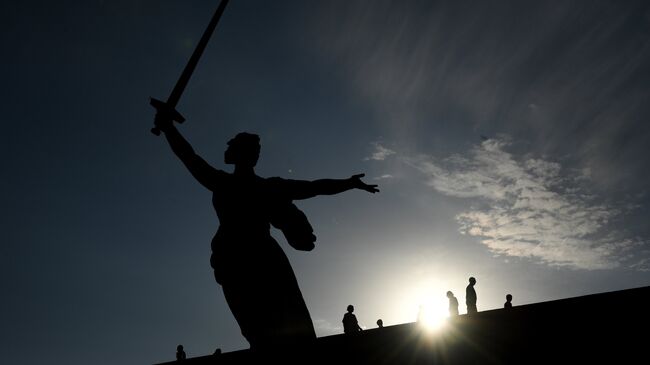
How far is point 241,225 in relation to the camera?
4.49 metres

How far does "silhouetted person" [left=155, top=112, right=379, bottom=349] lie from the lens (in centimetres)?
421

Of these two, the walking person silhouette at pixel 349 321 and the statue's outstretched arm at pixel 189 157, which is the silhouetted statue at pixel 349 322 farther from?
the statue's outstretched arm at pixel 189 157

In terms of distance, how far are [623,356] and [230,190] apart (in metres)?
3.31

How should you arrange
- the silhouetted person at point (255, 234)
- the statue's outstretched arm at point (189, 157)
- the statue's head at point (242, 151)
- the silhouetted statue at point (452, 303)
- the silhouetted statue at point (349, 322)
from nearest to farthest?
the silhouetted person at point (255, 234) < the statue's outstretched arm at point (189, 157) < the statue's head at point (242, 151) < the silhouetted statue at point (349, 322) < the silhouetted statue at point (452, 303)

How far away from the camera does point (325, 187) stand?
15.3 feet

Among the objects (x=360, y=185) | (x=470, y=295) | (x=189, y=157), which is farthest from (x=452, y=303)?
(x=189, y=157)

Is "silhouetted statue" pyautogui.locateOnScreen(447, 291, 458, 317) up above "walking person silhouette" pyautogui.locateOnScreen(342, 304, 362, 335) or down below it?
above

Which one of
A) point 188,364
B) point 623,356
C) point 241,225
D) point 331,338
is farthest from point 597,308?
point 188,364

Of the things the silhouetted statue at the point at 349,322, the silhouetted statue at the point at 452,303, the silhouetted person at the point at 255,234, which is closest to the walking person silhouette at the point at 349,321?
the silhouetted statue at the point at 349,322

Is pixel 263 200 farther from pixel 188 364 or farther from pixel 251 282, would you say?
pixel 188 364

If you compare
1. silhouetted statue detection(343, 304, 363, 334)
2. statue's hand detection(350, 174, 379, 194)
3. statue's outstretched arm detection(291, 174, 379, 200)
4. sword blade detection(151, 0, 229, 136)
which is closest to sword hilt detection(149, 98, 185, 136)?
sword blade detection(151, 0, 229, 136)

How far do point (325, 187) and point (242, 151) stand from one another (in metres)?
0.88

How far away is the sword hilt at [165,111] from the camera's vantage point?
4676 mm

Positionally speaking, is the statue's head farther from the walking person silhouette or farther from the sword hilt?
the walking person silhouette
